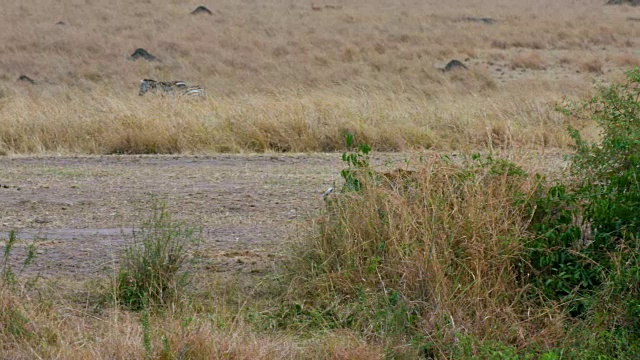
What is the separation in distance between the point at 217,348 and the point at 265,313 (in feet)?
2.94

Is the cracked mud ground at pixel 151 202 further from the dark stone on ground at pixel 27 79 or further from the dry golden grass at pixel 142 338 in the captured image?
the dark stone on ground at pixel 27 79

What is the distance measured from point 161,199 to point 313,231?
8.92 feet

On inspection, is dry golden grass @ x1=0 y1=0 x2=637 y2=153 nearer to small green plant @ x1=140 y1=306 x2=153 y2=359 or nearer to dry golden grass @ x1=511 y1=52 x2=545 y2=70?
dry golden grass @ x1=511 y1=52 x2=545 y2=70

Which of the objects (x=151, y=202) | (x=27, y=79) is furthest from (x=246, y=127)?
(x=27, y=79)

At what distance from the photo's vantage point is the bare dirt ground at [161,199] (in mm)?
6965

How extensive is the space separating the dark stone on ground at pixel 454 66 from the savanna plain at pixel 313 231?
1018 centimetres

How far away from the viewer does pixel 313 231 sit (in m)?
6.38

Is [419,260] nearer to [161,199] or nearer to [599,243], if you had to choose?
[599,243]

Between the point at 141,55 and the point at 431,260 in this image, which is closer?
the point at 431,260

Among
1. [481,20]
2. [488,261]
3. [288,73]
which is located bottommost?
[288,73]

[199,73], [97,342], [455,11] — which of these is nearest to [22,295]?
[97,342]

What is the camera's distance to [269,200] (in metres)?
8.80

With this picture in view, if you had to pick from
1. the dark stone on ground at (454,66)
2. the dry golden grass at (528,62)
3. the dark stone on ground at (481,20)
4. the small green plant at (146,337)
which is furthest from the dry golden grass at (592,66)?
the small green plant at (146,337)

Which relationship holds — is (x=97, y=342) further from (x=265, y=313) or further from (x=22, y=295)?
(x=265, y=313)
